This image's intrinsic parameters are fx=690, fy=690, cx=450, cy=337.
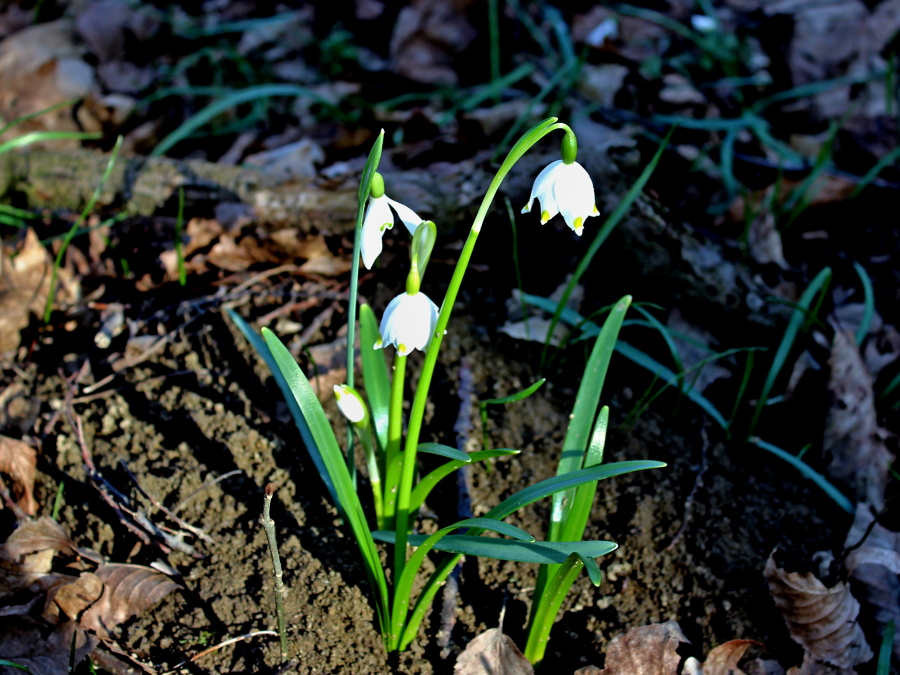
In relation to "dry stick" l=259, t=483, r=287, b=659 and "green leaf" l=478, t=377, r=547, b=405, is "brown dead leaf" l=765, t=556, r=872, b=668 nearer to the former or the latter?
"green leaf" l=478, t=377, r=547, b=405

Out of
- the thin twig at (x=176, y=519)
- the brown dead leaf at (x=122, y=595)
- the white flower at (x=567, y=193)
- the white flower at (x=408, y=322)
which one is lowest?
the brown dead leaf at (x=122, y=595)

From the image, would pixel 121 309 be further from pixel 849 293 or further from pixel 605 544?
pixel 849 293

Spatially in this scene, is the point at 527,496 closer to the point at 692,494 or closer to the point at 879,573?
the point at 692,494

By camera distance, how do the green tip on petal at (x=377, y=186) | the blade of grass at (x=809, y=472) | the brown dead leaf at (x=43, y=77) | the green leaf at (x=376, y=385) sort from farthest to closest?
the brown dead leaf at (x=43, y=77) → the blade of grass at (x=809, y=472) → the green leaf at (x=376, y=385) → the green tip on petal at (x=377, y=186)

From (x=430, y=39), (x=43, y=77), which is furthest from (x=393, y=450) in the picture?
(x=43, y=77)

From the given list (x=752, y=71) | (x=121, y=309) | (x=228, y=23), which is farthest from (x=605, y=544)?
(x=228, y=23)

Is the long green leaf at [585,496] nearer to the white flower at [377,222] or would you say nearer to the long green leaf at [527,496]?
the long green leaf at [527,496]

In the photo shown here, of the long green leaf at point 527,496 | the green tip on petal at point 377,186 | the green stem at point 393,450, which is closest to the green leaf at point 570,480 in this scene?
the long green leaf at point 527,496
